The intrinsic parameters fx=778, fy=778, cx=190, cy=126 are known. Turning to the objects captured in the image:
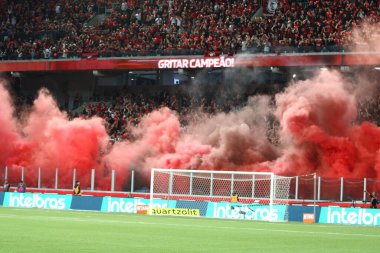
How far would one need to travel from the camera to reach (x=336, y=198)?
129ft

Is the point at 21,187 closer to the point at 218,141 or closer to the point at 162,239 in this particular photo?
the point at 218,141

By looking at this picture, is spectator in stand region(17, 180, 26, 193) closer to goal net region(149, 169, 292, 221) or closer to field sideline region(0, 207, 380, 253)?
goal net region(149, 169, 292, 221)

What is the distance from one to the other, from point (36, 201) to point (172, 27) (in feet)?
58.3

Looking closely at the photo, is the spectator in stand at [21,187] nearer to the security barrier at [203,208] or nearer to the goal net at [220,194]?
the security barrier at [203,208]

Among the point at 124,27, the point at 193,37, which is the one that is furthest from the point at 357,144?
the point at 124,27

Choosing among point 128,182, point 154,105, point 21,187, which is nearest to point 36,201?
point 21,187

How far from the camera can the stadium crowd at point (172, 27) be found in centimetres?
4772

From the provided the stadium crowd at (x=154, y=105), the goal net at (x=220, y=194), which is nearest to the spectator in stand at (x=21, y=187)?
the stadium crowd at (x=154, y=105)

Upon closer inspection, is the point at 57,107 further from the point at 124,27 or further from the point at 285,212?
the point at 285,212

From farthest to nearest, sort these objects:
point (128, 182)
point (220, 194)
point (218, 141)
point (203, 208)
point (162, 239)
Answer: point (218, 141), point (128, 182), point (220, 194), point (203, 208), point (162, 239)

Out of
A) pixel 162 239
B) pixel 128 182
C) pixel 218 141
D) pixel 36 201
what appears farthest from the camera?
pixel 218 141

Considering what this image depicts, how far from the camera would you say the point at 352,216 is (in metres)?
32.2

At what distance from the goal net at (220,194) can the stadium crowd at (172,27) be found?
1062cm

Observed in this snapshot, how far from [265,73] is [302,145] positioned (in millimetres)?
8146
